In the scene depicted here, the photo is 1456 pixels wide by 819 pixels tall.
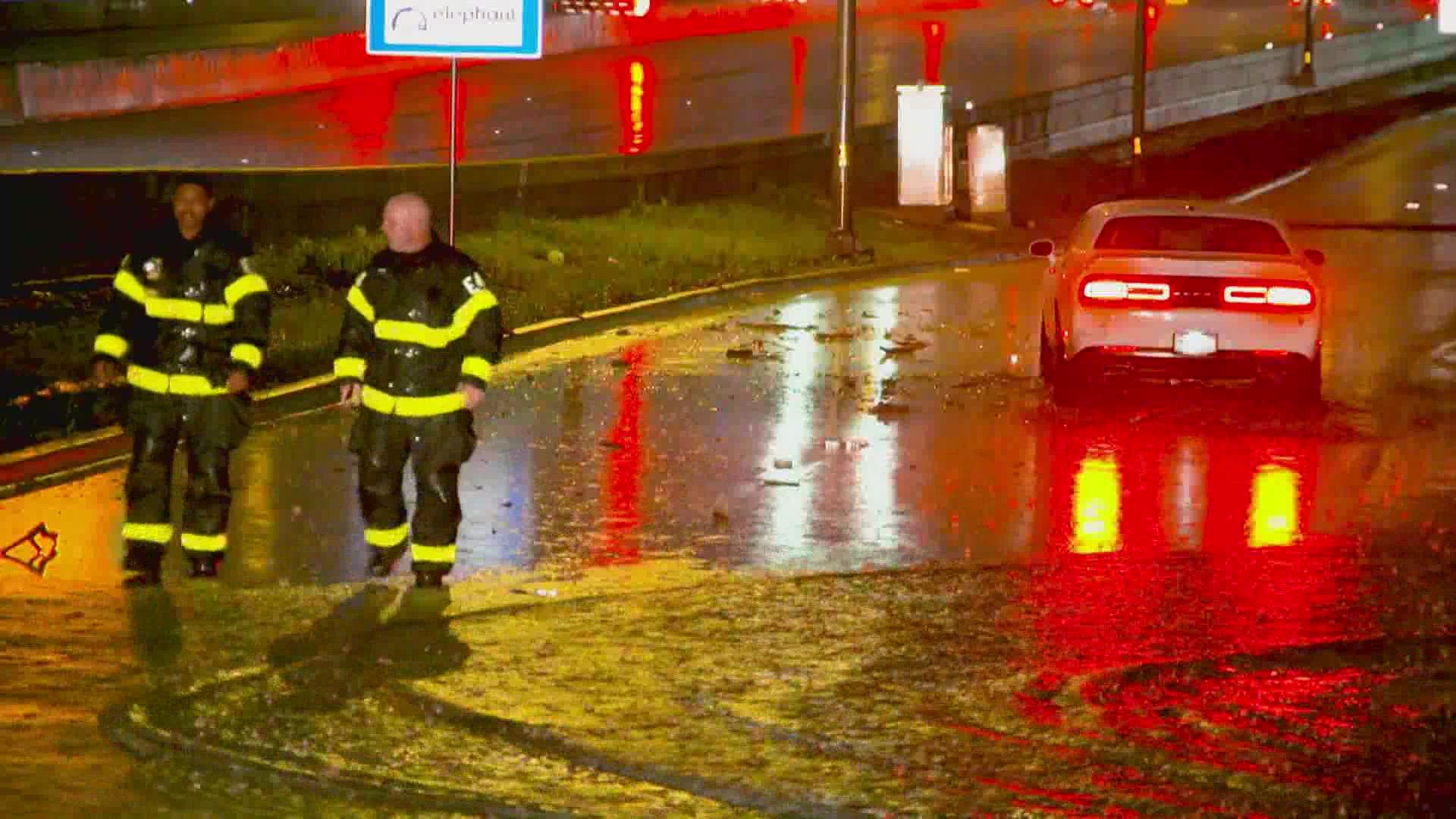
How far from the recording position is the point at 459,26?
2031 centimetres

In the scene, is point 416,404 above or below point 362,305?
below

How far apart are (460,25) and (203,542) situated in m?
10.2

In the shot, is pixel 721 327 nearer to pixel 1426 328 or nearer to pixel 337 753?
pixel 1426 328

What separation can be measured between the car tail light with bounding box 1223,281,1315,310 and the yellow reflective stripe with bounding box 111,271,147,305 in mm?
8753

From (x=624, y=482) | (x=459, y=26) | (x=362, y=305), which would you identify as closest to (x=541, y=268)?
(x=459, y=26)

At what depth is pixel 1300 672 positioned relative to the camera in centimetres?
918

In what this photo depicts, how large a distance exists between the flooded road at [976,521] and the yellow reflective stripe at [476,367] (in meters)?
1.01

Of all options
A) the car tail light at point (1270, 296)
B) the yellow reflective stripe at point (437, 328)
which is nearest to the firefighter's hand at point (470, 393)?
the yellow reflective stripe at point (437, 328)

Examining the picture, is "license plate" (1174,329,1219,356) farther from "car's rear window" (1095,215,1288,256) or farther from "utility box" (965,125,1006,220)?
"utility box" (965,125,1006,220)

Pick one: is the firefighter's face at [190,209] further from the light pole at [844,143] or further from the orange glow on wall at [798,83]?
the orange glow on wall at [798,83]

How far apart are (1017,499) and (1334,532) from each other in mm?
1715

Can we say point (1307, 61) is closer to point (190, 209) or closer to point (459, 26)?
point (459, 26)

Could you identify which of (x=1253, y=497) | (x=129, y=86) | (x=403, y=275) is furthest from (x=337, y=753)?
(x=129, y=86)

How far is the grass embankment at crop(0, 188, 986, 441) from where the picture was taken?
17125mm
